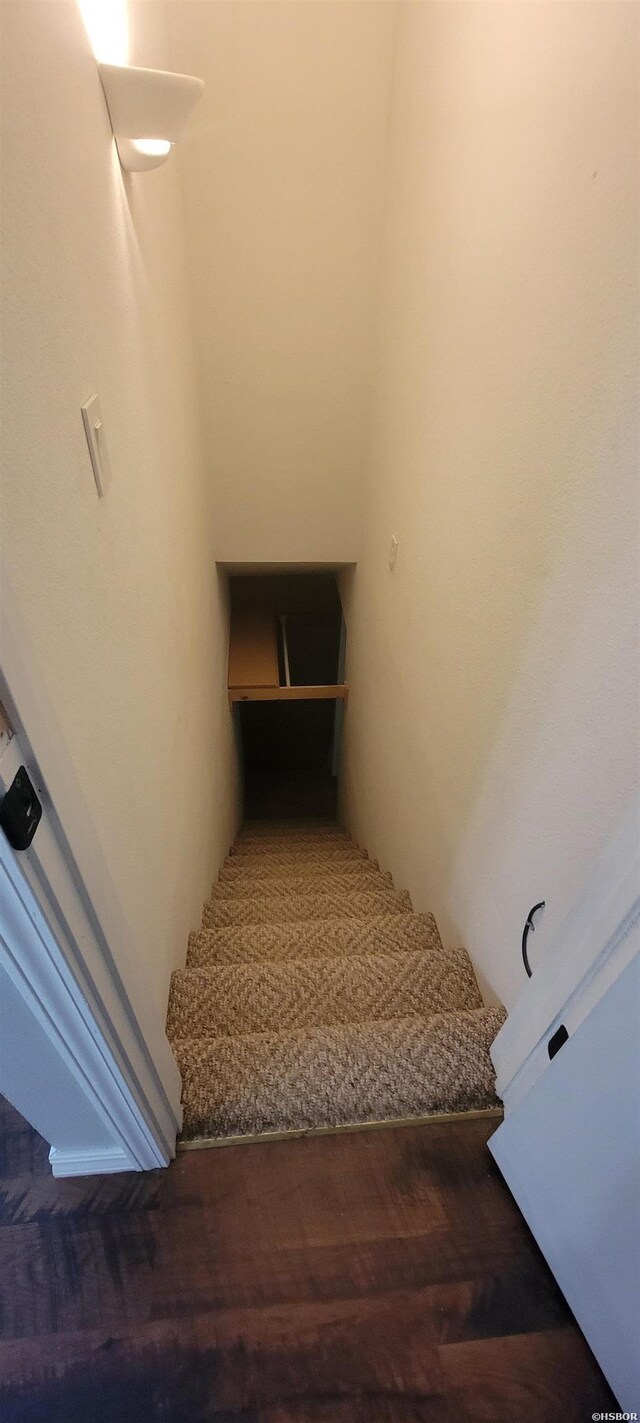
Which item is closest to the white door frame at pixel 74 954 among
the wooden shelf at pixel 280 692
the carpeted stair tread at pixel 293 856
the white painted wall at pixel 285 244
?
the carpeted stair tread at pixel 293 856

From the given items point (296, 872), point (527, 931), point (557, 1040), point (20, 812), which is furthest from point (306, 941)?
point (20, 812)

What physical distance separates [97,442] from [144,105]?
57 cm

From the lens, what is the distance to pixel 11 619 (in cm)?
52

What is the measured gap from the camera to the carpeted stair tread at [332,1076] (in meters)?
1.08

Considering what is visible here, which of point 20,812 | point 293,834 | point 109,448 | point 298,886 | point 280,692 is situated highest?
point 109,448

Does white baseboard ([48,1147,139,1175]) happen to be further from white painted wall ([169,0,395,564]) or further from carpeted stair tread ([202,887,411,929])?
white painted wall ([169,0,395,564])

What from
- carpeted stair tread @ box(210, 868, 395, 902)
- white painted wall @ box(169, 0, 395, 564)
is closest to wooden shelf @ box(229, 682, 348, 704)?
white painted wall @ box(169, 0, 395, 564)

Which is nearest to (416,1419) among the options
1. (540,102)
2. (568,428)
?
(568,428)

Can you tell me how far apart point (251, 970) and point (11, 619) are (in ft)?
3.48

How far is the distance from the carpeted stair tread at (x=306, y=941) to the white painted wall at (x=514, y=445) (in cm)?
13

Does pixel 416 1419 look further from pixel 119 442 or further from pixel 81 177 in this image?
pixel 81 177

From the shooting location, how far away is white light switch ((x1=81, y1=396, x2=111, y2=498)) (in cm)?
82

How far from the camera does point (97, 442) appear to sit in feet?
2.82

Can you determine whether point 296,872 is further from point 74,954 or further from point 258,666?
point 74,954
